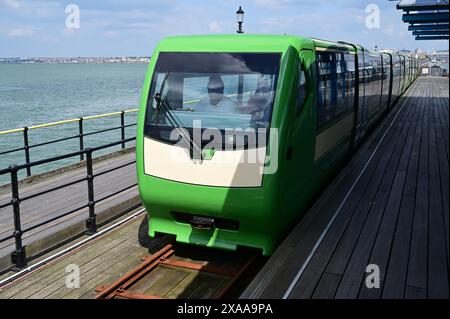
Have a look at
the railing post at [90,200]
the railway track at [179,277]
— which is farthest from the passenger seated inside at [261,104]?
the railing post at [90,200]

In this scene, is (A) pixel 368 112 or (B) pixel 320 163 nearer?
(B) pixel 320 163

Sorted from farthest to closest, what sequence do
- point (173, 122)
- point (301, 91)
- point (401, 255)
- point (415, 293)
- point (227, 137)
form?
point (301, 91) → point (173, 122) → point (227, 137) → point (401, 255) → point (415, 293)

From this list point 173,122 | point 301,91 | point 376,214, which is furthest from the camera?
point 376,214

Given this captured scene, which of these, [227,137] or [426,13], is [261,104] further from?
[426,13]

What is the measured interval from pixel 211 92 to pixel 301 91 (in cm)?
115

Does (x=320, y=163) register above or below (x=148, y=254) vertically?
above

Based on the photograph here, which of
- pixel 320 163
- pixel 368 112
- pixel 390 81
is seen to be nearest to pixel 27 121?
pixel 390 81

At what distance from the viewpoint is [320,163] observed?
761 centimetres

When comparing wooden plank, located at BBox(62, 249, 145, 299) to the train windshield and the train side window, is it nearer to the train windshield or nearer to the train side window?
the train windshield

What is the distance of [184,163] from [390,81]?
1711 cm

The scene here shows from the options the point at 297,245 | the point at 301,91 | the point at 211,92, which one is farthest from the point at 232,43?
the point at 297,245

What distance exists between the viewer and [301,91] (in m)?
6.10

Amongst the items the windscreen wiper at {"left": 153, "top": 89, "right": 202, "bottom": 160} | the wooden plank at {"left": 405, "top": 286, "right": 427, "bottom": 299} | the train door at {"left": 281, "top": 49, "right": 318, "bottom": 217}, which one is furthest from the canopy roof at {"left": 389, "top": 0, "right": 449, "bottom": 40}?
the wooden plank at {"left": 405, "top": 286, "right": 427, "bottom": 299}

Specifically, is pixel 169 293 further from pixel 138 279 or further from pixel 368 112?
pixel 368 112
